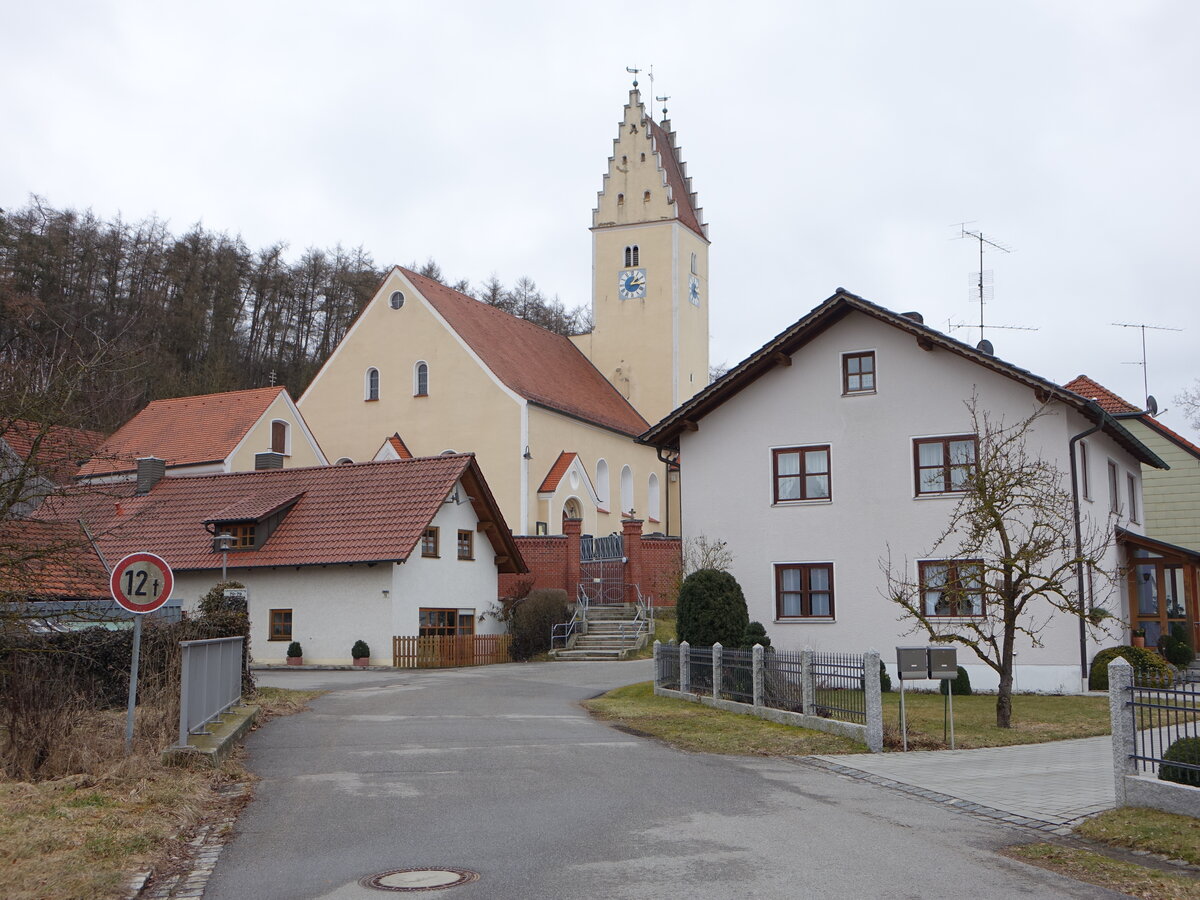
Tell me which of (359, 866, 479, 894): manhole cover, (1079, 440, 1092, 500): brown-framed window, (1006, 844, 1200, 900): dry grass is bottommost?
(1006, 844, 1200, 900): dry grass

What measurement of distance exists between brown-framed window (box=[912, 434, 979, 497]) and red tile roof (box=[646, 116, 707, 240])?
33.8 m

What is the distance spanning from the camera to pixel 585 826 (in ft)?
32.1

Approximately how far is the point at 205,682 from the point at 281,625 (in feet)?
63.7

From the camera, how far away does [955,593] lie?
58.6 feet

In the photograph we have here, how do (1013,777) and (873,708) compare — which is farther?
(873,708)

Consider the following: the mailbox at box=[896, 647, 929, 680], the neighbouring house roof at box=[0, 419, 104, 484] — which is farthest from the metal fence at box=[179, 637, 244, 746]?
the mailbox at box=[896, 647, 929, 680]

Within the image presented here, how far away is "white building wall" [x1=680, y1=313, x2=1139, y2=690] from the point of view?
80.0ft

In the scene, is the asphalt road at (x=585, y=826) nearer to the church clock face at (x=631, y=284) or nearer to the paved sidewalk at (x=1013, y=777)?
the paved sidewalk at (x=1013, y=777)

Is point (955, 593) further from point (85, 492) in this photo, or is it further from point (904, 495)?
point (85, 492)

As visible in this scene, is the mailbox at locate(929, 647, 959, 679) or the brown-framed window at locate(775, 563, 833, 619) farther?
the brown-framed window at locate(775, 563, 833, 619)

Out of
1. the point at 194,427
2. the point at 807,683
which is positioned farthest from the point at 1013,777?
the point at 194,427

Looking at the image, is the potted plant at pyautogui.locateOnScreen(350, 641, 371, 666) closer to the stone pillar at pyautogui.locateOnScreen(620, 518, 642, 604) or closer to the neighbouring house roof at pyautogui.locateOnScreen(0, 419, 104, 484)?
the stone pillar at pyautogui.locateOnScreen(620, 518, 642, 604)

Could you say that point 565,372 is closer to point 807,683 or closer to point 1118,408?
point 1118,408

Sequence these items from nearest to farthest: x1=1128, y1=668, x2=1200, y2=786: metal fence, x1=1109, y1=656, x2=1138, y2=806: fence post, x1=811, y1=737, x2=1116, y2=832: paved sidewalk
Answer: x1=1128, y1=668, x2=1200, y2=786: metal fence, x1=1109, y1=656, x2=1138, y2=806: fence post, x1=811, y1=737, x2=1116, y2=832: paved sidewalk
